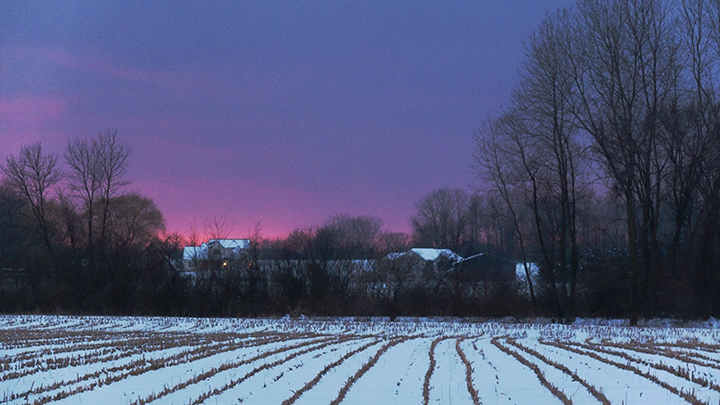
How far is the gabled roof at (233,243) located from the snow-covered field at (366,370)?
63.0 feet

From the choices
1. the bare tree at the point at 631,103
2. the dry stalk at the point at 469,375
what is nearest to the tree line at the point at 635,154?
the bare tree at the point at 631,103

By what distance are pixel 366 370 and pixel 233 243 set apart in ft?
93.6

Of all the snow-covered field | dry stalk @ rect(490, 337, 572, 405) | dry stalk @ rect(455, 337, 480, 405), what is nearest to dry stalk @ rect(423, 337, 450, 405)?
the snow-covered field

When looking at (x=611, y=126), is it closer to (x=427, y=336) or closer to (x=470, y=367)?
(x=427, y=336)

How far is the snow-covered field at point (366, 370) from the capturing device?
782cm

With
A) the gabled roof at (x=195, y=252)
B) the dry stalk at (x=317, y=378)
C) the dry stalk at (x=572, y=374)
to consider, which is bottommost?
the dry stalk at (x=317, y=378)

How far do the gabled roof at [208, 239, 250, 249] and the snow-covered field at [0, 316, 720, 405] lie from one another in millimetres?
19191

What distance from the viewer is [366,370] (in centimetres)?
1011

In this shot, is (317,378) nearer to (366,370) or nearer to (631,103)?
(366,370)

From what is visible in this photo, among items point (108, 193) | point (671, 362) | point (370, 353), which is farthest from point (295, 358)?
point (108, 193)

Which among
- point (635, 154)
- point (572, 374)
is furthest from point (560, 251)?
point (572, 374)

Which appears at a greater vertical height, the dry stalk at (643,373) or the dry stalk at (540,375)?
the dry stalk at (643,373)

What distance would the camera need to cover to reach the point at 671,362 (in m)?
10.5

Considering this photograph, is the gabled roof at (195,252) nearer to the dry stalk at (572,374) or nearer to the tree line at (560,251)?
the tree line at (560,251)
